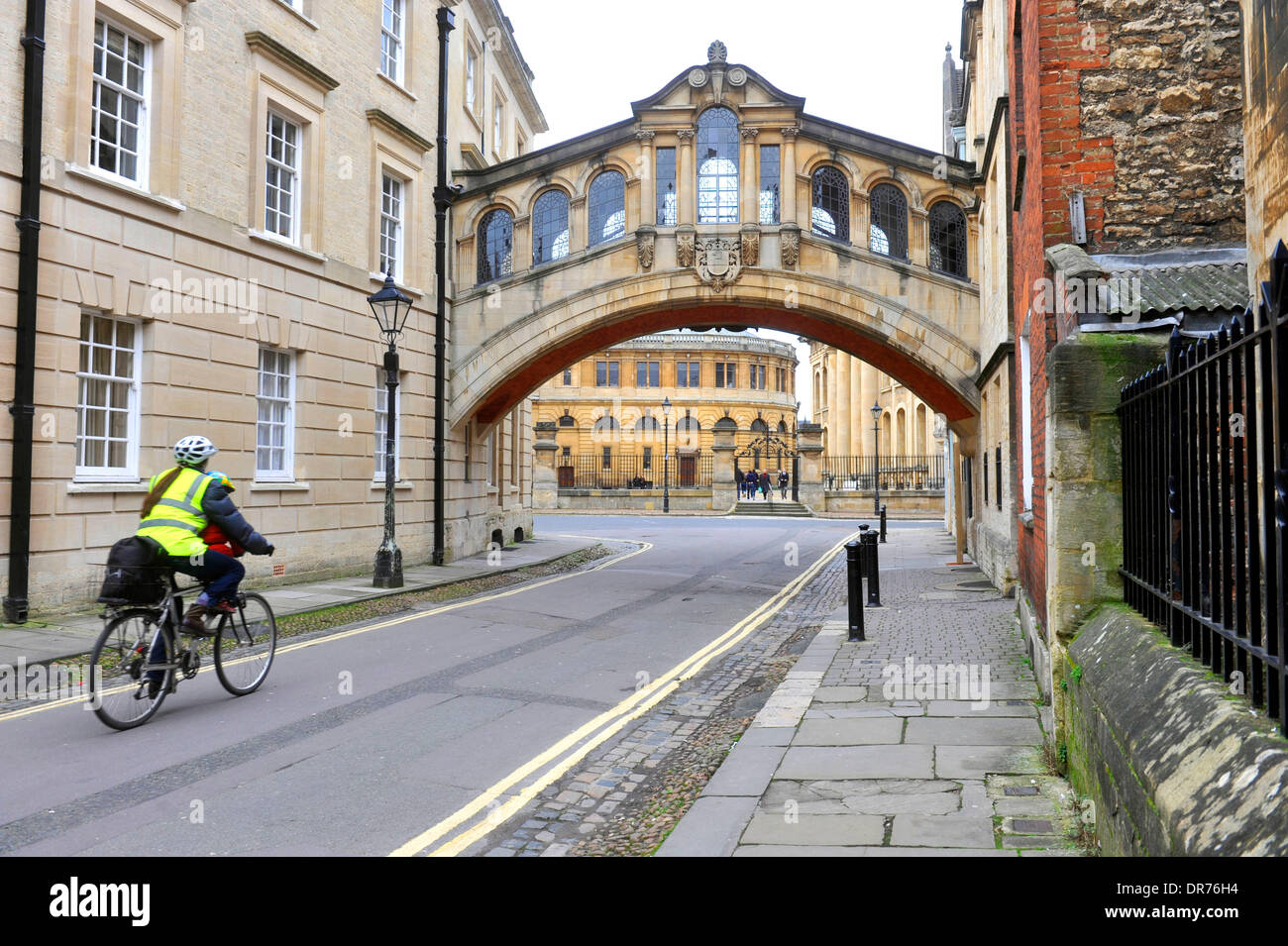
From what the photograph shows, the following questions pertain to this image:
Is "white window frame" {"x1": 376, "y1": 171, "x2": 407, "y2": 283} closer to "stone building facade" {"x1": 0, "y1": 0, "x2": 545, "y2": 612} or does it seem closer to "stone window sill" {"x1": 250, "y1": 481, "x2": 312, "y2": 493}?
"stone building facade" {"x1": 0, "y1": 0, "x2": 545, "y2": 612}

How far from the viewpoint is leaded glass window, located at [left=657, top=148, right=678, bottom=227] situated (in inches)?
742

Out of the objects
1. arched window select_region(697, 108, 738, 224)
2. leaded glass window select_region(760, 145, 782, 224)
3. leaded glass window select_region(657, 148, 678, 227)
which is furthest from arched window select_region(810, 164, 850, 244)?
leaded glass window select_region(657, 148, 678, 227)

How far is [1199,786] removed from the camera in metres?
2.47

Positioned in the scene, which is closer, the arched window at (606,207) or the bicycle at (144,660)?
the bicycle at (144,660)

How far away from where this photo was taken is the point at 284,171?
14.6m

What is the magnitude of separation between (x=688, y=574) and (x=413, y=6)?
1176 centimetres

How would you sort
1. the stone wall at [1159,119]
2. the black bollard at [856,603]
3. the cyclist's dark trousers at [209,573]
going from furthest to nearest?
1. the black bollard at [856,603]
2. the cyclist's dark trousers at [209,573]
3. the stone wall at [1159,119]

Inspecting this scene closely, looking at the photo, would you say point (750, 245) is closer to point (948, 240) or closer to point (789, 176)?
point (789, 176)

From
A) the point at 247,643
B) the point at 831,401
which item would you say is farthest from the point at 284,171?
the point at 831,401

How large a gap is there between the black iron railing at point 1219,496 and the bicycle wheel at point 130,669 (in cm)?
594

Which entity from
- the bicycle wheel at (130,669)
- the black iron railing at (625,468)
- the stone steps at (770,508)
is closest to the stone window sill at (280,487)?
the bicycle wheel at (130,669)

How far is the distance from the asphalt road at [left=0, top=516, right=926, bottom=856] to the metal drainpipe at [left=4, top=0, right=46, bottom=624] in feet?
10.6

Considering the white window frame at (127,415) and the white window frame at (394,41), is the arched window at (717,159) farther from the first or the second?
the white window frame at (127,415)

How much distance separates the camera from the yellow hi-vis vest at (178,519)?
21.2ft
